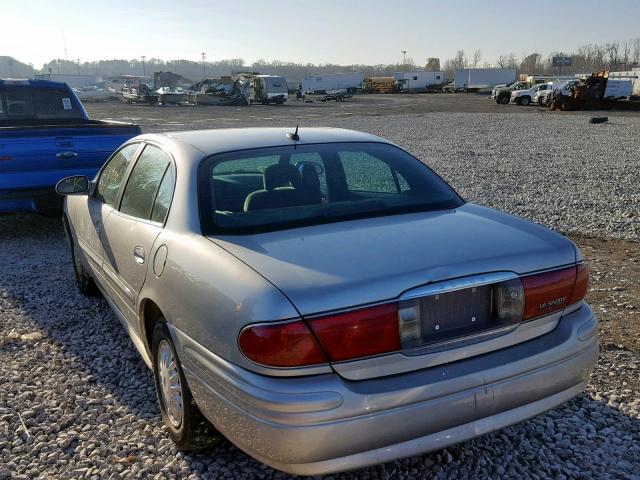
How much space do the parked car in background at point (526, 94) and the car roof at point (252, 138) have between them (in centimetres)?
4363

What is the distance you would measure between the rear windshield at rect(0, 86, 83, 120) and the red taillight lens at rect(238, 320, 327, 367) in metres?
8.42

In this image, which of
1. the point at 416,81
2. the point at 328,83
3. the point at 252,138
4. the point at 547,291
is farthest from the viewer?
the point at 416,81

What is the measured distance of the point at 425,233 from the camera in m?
2.69

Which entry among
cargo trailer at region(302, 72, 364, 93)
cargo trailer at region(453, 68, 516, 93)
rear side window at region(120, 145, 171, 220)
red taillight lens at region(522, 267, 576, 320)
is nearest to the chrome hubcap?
rear side window at region(120, 145, 171, 220)

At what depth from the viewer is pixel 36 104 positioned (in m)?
9.23

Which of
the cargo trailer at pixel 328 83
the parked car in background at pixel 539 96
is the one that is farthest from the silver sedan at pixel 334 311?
the cargo trailer at pixel 328 83

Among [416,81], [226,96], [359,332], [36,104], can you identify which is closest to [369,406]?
[359,332]

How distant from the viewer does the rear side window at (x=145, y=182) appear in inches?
131

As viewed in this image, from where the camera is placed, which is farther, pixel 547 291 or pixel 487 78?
pixel 487 78

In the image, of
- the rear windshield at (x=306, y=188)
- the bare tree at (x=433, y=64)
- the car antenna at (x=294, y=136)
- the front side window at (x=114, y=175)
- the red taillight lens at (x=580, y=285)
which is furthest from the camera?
the bare tree at (x=433, y=64)

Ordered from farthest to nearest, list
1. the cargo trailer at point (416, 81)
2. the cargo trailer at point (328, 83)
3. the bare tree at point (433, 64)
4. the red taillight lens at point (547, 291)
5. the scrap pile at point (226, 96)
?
1. the bare tree at point (433, 64)
2. the cargo trailer at point (416, 81)
3. the cargo trailer at point (328, 83)
4. the scrap pile at point (226, 96)
5. the red taillight lens at point (547, 291)

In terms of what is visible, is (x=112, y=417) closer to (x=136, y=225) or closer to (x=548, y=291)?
(x=136, y=225)

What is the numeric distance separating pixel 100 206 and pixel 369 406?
2832 millimetres

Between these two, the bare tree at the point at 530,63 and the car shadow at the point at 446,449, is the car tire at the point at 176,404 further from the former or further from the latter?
the bare tree at the point at 530,63
